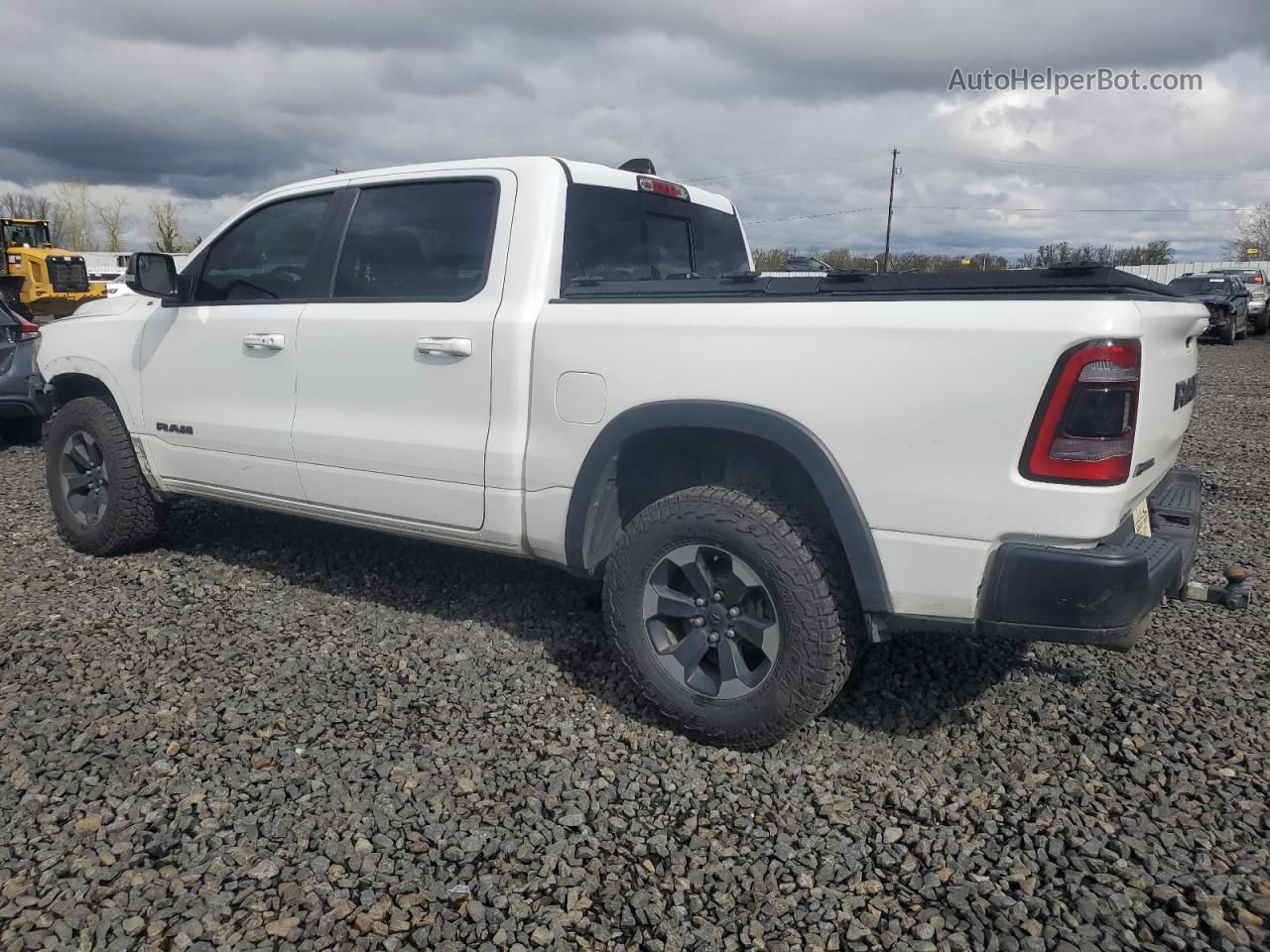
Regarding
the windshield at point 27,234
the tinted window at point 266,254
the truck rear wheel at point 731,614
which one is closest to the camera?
the truck rear wheel at point 731,614

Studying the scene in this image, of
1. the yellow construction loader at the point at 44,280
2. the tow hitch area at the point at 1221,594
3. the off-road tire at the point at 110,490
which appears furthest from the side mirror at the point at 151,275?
the yellow construction loader at the point at 44,280

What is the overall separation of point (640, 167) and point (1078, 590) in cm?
281

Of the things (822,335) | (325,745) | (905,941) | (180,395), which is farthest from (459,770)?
(180,395)

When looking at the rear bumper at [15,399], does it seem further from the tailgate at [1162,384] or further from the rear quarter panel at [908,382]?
the tailgate at [1162,384]

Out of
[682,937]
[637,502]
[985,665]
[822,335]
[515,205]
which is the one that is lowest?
[682,937]

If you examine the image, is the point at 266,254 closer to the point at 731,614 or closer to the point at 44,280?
the point at 731,614

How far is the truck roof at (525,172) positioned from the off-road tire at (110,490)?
148cm

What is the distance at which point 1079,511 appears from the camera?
242 centimetres

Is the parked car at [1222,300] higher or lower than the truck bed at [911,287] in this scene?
higher

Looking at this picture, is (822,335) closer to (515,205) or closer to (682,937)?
(515,205)

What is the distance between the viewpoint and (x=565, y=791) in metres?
2.86

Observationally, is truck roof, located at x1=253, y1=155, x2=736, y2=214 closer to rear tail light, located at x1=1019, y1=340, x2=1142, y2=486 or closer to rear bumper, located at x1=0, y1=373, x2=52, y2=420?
rear tail light, located at x1=1019, y1=340, x2=1142, y2=486

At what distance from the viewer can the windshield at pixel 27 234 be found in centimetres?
2531

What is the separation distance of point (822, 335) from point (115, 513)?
3873 mm
